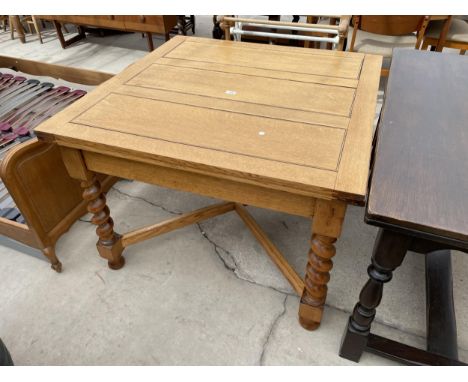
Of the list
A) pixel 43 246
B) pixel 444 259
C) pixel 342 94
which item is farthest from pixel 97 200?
pixel 444 259

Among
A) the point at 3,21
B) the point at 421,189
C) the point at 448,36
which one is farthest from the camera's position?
the point at 3,21

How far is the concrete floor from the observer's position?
51.6 inches

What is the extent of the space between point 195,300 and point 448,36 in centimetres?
254

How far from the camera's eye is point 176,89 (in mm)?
1289

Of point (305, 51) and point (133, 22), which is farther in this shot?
point (133, 22)

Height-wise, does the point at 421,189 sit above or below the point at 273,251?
above

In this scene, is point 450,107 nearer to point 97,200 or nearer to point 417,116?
point 417,116

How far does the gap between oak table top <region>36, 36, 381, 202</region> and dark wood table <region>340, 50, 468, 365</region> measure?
0.24 ft

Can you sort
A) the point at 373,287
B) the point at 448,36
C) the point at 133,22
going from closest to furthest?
the point at 373,287, the point at 448,36, the point at 133,22

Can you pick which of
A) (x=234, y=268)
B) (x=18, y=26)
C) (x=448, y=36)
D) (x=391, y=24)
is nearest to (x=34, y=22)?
(x=18, y=26)

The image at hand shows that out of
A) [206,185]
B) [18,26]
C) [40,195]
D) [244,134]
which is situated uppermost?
[244,134]

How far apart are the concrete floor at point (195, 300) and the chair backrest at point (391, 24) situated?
137 centimetres

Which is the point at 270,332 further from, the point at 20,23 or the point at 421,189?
the point at 20,23

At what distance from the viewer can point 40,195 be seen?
1.49 meters
